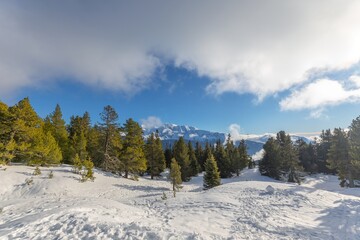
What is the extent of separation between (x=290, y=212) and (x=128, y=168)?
2725 centimetres

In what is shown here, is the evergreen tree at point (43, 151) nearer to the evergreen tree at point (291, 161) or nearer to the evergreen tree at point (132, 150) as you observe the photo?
the evergreen tree at point (132, 150)

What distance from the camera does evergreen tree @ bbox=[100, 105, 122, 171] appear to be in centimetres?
3631

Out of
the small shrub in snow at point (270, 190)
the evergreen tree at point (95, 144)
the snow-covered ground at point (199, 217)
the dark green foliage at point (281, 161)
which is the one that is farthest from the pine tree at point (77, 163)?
the dark green foliage at point (281, 161)

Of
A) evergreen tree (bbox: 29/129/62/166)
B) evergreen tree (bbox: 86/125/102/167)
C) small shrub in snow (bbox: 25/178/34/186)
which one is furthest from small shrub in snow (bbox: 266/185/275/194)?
evergreen tree (bbox: 86/125/102/167)

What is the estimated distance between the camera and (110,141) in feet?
121

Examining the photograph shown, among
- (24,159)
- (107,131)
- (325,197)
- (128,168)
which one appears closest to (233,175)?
(128,168)

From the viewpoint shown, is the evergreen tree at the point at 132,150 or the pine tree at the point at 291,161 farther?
the pine tree at the point at 291,161

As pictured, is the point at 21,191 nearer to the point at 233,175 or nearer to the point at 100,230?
the point at 100,230

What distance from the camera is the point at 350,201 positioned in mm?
17391

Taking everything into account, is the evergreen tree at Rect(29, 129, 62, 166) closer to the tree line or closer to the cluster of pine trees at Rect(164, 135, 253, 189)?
the tree line

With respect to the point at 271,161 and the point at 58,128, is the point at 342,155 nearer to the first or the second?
the point at 271,161

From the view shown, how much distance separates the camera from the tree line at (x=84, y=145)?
86.1 ft

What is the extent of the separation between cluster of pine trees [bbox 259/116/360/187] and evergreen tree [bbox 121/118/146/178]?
29.8 meters

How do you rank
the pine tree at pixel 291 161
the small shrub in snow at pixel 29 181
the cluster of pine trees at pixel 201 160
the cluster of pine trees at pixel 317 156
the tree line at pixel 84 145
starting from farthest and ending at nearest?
the cluster of pine trees at pixel 201 160, the pine tree at pixel 291 161, the cluster of pine trees at pixel 317 156, the tree line at pixel 84 145, the small shrub in snow at pixel 29 181
